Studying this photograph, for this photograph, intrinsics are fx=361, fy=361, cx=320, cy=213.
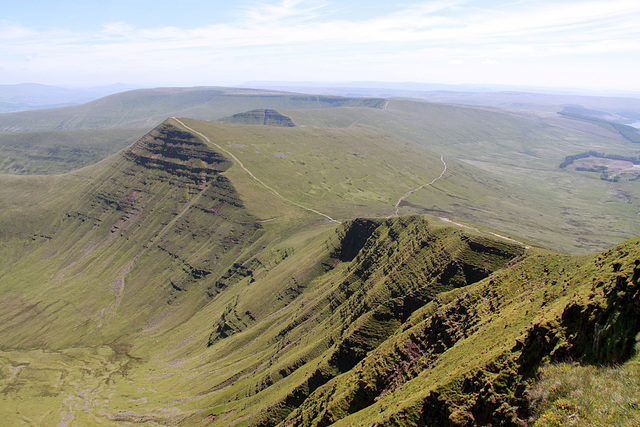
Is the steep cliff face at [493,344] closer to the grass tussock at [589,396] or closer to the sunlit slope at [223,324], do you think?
the grass tussock at [589,396]

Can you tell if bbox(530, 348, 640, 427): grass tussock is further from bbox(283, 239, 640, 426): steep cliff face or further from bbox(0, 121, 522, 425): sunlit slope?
bbox(0, 121, 522, 425): sunlit slope

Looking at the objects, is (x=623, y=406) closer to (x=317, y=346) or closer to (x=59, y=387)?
(x=317, y=346)

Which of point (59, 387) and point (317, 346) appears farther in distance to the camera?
point (59, 387)

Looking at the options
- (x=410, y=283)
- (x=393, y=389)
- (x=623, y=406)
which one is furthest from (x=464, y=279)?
(x=623, y=406)

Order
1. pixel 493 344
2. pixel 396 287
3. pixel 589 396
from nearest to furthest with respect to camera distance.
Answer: pixel 589 396 → pixel 493 344 → pixel 396 287

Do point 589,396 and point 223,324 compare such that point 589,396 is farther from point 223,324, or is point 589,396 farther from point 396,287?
point 223,324

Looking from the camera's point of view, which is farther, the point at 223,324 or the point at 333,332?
the point at 223,324

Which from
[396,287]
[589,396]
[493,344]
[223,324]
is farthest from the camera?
[223,324]

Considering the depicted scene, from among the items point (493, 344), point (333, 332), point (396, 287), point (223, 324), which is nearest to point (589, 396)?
point (493, 344)
